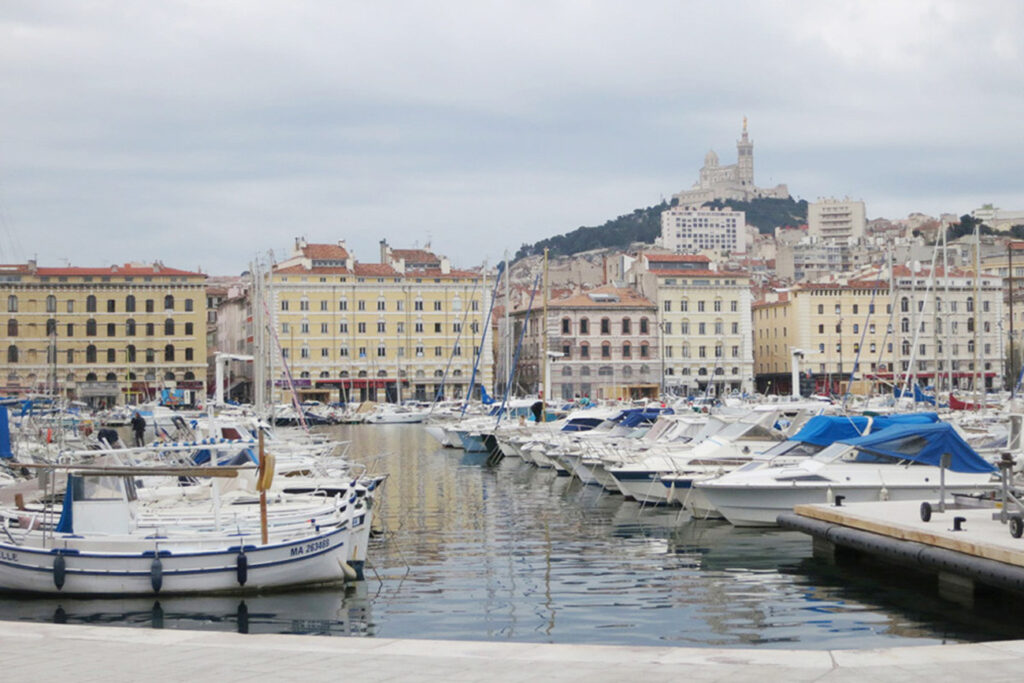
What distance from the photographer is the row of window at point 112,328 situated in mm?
110562

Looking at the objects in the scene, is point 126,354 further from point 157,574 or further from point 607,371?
point 157,574

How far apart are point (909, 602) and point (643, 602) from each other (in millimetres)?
3889

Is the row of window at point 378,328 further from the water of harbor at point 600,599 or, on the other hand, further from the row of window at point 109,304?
the water of harbor at point 600,599

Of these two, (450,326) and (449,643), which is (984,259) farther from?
(449,643)

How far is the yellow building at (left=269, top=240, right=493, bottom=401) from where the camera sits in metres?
112

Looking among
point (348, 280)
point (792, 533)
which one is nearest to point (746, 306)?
point (348, 280)

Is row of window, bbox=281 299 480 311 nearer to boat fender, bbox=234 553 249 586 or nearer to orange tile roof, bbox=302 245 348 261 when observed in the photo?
orange tile roof, bbox=302 245 348 261

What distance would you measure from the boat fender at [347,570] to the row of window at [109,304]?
325ft

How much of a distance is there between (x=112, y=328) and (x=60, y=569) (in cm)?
9894

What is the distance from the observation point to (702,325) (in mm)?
117812

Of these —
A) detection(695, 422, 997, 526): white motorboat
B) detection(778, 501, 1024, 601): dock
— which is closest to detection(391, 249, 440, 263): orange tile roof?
detection(695, 422, 997, 526): white motorboat

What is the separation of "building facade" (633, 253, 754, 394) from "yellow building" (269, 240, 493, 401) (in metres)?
16.7

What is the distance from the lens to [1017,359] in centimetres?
10500

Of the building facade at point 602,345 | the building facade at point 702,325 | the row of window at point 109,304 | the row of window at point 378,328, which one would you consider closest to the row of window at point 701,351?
the building facade at point 702,325
